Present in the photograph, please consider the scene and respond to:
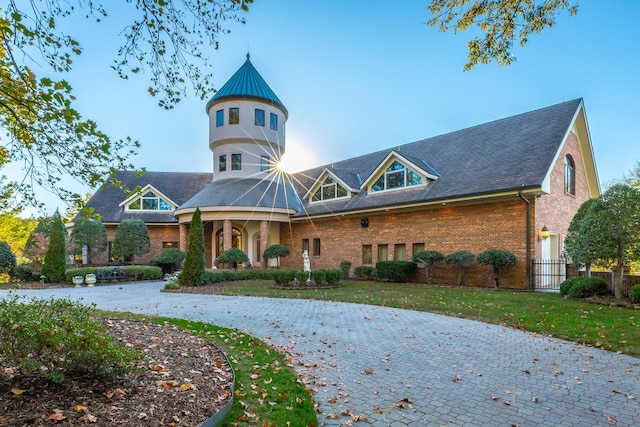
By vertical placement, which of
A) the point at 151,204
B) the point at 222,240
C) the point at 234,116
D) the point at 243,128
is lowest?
the point at 222,240

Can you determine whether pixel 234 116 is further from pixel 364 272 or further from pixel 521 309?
pixel 521 309

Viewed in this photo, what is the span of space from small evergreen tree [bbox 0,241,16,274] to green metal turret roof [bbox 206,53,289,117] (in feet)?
49.6

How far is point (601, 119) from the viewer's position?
55.9ft

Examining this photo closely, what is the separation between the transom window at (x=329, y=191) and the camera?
881 inches

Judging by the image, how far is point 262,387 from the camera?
4.34 m

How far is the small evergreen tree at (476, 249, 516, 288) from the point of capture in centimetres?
1365

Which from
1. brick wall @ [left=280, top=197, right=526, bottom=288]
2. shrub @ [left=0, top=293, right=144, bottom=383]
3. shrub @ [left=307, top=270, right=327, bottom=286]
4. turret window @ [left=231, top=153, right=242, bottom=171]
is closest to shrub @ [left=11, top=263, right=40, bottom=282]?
turret window @ [left=231, top=153, right=242, bottom=171]

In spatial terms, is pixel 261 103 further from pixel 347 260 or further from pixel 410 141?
pixel 347 260

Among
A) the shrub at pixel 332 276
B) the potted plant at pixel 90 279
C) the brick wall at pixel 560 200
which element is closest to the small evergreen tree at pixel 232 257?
the potted plant at pixel 90 279

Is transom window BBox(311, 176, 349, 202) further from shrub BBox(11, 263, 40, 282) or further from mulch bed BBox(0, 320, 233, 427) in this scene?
mulch bed BBox(0, 320, 233, 427)

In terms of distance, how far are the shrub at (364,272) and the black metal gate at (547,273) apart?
7.32 metres

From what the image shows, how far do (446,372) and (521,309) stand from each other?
5784mm

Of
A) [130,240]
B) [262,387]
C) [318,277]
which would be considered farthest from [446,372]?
[130,240]

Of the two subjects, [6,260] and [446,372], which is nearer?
[446,372]
